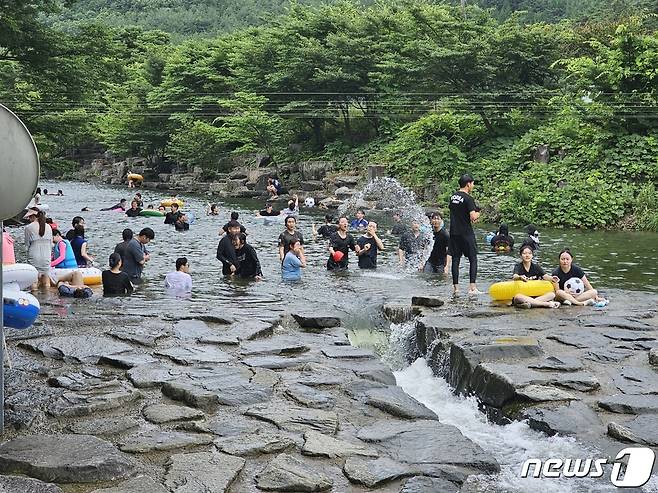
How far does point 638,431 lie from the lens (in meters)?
6.06

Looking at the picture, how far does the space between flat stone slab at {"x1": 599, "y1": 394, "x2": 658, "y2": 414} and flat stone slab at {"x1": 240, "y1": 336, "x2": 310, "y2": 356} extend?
11.0ft

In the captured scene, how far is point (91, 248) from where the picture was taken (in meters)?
22.5

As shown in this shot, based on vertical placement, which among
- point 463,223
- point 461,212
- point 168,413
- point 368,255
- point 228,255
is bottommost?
point 168,413

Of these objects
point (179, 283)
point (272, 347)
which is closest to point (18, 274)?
point (272, 347)

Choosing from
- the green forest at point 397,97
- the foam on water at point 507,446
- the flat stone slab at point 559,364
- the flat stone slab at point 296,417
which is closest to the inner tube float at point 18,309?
the flat stone slab at point 296,417

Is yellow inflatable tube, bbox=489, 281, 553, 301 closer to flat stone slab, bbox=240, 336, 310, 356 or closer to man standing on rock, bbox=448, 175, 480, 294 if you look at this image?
man standing on rock, bbox=448, 175, 480, 294

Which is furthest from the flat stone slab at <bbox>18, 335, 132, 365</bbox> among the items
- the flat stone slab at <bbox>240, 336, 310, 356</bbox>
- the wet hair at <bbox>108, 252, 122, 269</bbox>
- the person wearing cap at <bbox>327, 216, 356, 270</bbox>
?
the person wearing cap at <bbox>327, 216, 356, 270</bbox>

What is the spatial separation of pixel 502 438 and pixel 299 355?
269 centimetres

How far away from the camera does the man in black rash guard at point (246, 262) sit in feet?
51.7

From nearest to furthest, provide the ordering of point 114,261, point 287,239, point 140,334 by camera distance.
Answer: point 140,334 < point 114,261 < point 287,239

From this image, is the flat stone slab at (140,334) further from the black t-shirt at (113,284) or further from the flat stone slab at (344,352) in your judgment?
the black t-shirt at (113,284)

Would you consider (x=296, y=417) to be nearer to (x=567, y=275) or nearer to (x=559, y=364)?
(x=559, y=364)

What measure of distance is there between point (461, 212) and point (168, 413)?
7.03 m

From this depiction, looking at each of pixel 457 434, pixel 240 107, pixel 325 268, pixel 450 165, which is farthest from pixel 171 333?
pixel 240 107
